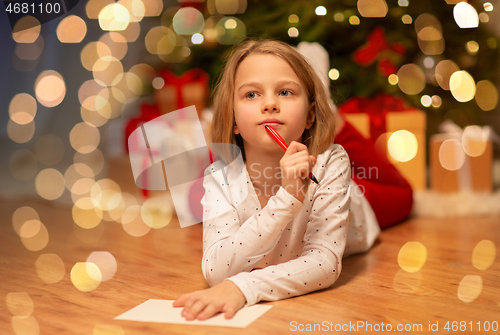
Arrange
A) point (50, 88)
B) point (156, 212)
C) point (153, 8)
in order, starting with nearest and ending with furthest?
point (156, 212) → point (153, 8) → point (50, 88)

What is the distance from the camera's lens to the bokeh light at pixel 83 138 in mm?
2291

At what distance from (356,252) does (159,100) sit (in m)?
1.08

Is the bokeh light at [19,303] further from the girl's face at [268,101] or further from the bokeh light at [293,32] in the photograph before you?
the bokeh light at [293,32]

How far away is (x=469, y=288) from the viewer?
0.81 metres

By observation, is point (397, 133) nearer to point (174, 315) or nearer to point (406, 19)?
point (406, 19)

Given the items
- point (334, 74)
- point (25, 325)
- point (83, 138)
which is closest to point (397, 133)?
point (334, 74)

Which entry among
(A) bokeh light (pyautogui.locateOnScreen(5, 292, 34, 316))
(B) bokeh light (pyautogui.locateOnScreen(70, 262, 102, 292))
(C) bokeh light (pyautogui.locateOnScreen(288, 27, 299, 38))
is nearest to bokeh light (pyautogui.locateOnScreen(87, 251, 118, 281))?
(B) bokeh light (pyautogui.locateOnScreen(70, 262, 102, 292))

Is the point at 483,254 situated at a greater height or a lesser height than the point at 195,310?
lesser

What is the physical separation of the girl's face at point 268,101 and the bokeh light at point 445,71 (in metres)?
1.18

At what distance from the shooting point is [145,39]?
215cm

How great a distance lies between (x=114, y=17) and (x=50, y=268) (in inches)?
53.1

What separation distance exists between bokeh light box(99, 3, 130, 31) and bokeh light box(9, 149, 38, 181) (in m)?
0.71

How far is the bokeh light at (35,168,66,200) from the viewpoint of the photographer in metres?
1.87

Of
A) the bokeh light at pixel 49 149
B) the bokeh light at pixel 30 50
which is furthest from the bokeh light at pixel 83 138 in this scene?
the bokeh light at pixel 30 50
